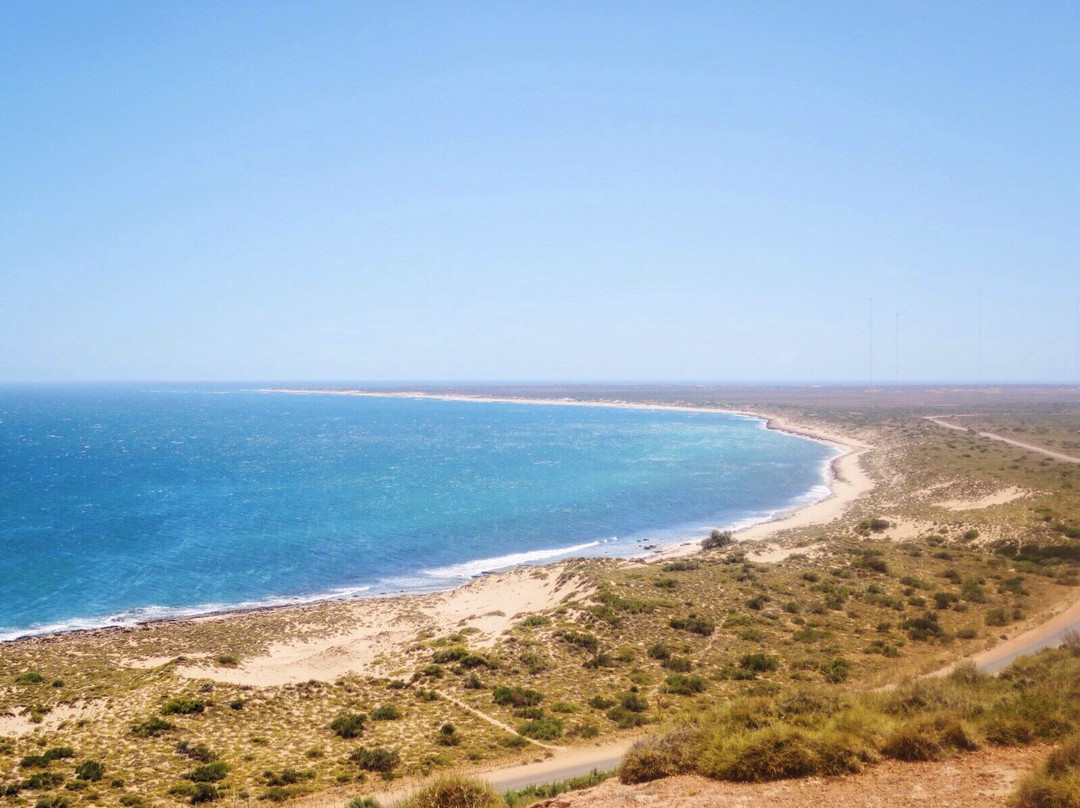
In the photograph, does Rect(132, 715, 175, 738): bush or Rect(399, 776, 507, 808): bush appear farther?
Rect(132, 715, 175, 738): bush

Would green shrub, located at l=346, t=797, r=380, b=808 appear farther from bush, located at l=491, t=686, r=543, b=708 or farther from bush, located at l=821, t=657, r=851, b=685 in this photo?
bush, located at l=821, t=657, r=851, b=685

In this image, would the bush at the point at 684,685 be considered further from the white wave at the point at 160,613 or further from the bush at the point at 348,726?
the white wave at the point at 160,613

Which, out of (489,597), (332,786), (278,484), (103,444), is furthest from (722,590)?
(103,444)

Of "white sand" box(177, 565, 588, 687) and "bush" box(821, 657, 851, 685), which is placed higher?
"bush" box(821, 657, 851, 685)

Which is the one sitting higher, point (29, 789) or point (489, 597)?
point (29, 789)

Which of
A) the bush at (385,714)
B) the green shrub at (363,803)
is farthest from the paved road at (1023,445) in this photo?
the green shrub at (363,803)

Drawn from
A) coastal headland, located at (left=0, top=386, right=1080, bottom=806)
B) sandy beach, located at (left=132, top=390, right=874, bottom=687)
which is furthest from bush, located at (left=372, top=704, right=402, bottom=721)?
sandy beach, located at (left=132, top=390, right=874, bottom=687)

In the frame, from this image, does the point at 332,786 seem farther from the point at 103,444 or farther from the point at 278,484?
the point at 103,444
